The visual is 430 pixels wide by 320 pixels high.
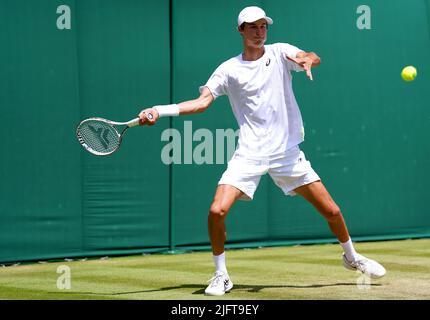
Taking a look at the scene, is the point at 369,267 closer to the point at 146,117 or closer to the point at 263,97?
the point at 263,97

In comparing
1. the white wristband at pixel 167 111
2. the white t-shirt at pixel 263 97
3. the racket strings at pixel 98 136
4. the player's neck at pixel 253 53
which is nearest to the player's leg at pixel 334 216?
the white t-shirt at pixel 263 97

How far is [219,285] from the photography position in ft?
23.3

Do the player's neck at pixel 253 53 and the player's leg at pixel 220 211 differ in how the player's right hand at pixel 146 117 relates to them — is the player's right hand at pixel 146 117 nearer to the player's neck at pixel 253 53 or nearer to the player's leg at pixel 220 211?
the player's leg at pixel 220 211

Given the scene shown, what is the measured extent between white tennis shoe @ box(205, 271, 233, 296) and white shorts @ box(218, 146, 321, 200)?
24.2 inches

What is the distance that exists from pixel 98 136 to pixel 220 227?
117cm

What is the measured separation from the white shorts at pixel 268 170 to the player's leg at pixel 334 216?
66 millimetres

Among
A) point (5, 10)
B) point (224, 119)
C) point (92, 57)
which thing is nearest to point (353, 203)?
point (224, 119)

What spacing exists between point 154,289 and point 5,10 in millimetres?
3860

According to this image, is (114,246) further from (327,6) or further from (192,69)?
(327,6)

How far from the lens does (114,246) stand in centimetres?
1077

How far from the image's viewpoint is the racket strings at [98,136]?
729 centimetres

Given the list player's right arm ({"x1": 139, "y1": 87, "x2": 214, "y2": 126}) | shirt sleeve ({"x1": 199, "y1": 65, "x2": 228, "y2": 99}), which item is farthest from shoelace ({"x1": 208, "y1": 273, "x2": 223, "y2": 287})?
shirt sleeve ({"x1": 199, "y1": 65, "x2": 228, "y2": 99})

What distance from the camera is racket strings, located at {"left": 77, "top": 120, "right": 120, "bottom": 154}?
729 centimetres

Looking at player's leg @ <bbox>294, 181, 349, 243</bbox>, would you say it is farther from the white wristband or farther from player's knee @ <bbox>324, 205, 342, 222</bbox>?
the white wristband
